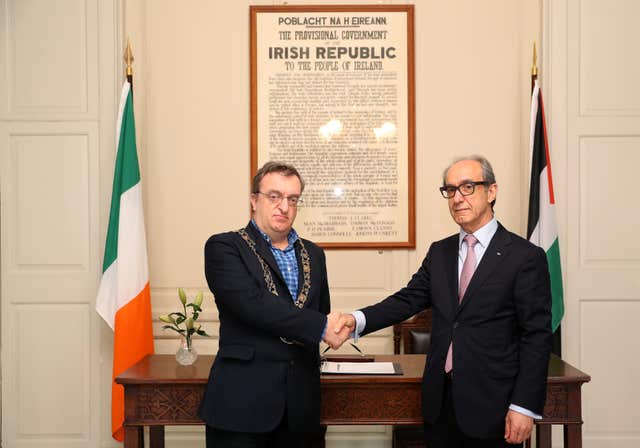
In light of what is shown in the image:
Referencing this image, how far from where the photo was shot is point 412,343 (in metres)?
3.71

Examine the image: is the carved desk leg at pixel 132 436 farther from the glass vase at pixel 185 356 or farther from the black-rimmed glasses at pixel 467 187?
the black-rimmed glasses at pixel 467 187

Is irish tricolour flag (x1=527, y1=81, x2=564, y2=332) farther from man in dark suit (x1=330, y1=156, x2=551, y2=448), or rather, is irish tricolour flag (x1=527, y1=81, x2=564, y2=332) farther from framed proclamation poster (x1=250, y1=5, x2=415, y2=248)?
man in dark suit (x1=330, y1=156, x2=551, y2=448)

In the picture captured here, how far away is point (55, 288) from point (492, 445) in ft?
9.86

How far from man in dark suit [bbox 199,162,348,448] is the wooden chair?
4.13 ft

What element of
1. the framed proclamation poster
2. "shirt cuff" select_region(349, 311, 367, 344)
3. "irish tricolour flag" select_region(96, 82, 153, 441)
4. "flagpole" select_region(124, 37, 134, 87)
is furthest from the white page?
"flagpole" select_region(124, 37, 134, 87)

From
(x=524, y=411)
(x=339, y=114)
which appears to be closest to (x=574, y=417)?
(x=524, y=411)

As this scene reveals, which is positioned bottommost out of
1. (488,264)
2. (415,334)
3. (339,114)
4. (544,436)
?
(544,436)

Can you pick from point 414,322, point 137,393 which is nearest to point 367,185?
point 414,322

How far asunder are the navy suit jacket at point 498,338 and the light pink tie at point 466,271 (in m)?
0.02

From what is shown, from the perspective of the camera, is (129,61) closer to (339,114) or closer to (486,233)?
(339,114)

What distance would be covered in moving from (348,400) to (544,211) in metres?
1.89

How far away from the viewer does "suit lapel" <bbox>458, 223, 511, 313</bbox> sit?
2.22 m

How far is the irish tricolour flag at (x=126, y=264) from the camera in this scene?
12.3ft

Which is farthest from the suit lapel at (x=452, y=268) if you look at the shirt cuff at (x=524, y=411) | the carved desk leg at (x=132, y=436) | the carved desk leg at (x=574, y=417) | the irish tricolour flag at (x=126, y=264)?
the irish tricolour flag at (x=126, y=264)
